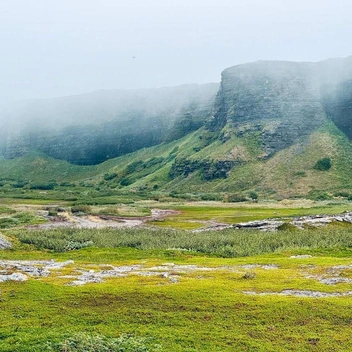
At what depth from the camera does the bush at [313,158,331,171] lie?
180 m

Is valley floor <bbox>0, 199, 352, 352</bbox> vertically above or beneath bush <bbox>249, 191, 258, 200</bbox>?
above

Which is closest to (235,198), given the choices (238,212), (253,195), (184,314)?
(253,195)

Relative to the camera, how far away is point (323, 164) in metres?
182

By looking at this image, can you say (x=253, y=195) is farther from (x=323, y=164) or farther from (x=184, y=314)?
(x=184, y=314)

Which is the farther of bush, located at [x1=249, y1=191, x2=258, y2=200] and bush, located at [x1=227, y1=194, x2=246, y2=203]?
bush, located at [x1=249, y1=191, x2=258, y2=200]

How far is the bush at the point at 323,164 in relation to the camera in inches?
7101

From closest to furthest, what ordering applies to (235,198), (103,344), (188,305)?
(103,344) → (188,305) → (235,198)

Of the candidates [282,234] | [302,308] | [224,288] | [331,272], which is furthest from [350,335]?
[282,234]

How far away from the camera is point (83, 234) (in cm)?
6819

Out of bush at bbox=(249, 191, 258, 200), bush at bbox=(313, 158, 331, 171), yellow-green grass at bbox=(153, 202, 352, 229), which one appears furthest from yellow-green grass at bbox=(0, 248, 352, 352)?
bush at bbox=(313, 158, 331, 171)

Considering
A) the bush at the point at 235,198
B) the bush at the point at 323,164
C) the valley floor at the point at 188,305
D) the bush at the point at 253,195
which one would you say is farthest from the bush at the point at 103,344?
the bush at the point at 323,164

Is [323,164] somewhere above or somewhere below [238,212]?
above

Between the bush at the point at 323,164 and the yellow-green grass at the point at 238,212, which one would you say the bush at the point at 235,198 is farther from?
the bush at the point at 323,164

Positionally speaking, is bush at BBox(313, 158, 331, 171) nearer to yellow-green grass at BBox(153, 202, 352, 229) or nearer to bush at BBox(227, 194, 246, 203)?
bush at BBox(227, 194, 246, 203)
